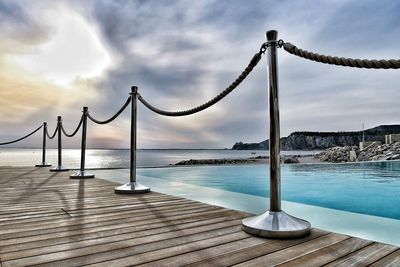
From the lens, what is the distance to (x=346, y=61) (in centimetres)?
159

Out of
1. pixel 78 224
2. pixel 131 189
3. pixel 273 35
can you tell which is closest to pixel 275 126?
pixel 273 35

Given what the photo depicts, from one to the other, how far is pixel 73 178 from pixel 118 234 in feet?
11.9

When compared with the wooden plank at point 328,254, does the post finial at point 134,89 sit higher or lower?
higher

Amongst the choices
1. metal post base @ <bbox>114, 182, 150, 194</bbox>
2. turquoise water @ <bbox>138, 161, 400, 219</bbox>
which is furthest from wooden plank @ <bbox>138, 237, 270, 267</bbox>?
turquoise water @ <bbox>138, 161, 400, 219</bbox>

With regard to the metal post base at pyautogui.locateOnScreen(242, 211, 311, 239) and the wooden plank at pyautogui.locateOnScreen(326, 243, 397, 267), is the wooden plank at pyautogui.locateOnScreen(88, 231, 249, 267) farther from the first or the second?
the wooden plank at pyautogui.locateOnScreen(326, 243, 397, 267)

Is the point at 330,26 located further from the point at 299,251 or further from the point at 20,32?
the point at 20,32

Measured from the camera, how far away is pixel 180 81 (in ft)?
34.9

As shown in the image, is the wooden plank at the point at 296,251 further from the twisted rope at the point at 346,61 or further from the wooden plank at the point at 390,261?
the twisted rope at the point at 346,61

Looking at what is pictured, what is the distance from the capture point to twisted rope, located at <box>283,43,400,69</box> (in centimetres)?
138

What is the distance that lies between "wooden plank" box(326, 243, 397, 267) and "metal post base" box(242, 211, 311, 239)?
34 cm

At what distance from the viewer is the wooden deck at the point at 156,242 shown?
1300 millimetres

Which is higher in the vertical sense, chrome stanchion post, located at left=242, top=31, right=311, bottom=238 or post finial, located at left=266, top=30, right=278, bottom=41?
post finial, located at left=266, top=30, right=278, bottom=41

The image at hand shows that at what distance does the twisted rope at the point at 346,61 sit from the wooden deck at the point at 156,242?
891mm

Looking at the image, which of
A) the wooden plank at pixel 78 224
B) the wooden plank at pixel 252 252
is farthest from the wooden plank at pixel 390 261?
the wooden plank at pixel 78 224
